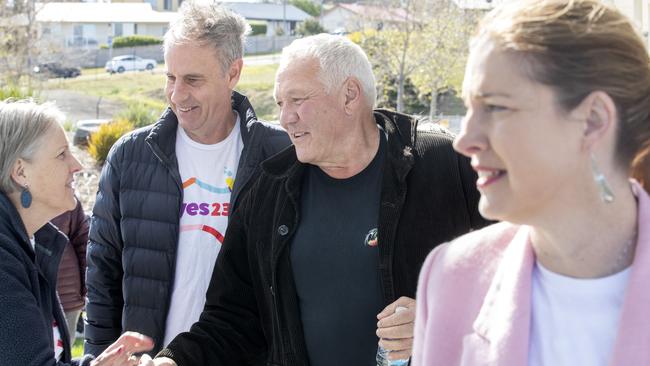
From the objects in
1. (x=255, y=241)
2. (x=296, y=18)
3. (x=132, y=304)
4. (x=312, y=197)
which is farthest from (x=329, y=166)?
(x=296, y=18)

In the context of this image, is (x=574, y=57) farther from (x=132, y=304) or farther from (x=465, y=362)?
(x=132, y=304)

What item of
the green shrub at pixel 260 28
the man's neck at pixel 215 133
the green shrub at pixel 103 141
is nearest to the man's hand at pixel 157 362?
the man's neck at pixel 215 133

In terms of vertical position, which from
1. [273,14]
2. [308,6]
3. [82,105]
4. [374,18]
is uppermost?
[308,6]

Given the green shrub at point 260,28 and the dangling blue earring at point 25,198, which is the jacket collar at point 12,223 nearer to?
the dangling blue earring at point 25,198

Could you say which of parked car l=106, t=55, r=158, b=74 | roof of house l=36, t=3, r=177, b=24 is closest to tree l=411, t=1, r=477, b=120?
parked car l=106, t=55, r=158, b=74

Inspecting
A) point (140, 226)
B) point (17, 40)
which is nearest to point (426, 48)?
point (17, 40)

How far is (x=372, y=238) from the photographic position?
3.15 m

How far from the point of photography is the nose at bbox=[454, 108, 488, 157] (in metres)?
1.88

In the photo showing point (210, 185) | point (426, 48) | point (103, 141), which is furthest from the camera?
point (426, 48)

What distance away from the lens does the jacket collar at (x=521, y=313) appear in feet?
5.91

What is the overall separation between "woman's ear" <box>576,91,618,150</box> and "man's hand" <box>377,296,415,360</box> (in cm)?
111

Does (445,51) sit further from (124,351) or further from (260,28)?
(260,28)

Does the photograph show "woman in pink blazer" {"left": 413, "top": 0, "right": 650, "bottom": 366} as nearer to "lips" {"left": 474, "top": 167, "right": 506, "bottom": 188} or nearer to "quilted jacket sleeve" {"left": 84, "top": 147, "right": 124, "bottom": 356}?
"lips" {"left": 474, "top": 167, "right": 506, "bottom": 188}

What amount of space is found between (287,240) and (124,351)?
2.50 ft
